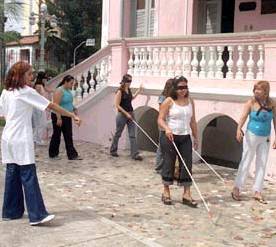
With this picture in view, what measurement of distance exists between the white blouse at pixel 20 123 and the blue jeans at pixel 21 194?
12 centimetres

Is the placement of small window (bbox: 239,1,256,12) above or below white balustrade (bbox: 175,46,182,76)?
above

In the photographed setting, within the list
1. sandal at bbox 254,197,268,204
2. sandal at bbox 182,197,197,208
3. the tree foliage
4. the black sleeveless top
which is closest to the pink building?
the black sleeveless top

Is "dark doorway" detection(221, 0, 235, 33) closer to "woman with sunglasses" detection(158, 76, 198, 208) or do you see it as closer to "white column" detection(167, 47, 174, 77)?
"white column" detection(167, 47, 174, 77)

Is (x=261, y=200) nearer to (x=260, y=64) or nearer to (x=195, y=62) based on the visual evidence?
(x=260, y=64)

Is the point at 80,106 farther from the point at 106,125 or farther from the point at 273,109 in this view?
the point at 273,109

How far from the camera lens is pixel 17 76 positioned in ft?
20.5

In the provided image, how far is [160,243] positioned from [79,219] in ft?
3.78

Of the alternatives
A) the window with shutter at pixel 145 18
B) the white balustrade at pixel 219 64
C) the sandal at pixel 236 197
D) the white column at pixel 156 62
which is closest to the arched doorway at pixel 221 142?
the white column at pixel 156 62

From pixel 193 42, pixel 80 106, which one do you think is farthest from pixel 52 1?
pixel 193 42

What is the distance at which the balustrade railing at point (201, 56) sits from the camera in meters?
9.92

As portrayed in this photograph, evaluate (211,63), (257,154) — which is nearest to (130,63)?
(211,63)

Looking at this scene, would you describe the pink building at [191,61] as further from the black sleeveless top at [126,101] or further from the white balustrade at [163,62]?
the black sleeveless top at [126,101]

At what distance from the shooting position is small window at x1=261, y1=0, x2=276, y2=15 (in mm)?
12977

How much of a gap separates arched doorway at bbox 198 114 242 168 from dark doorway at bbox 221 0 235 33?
2.40 metres
